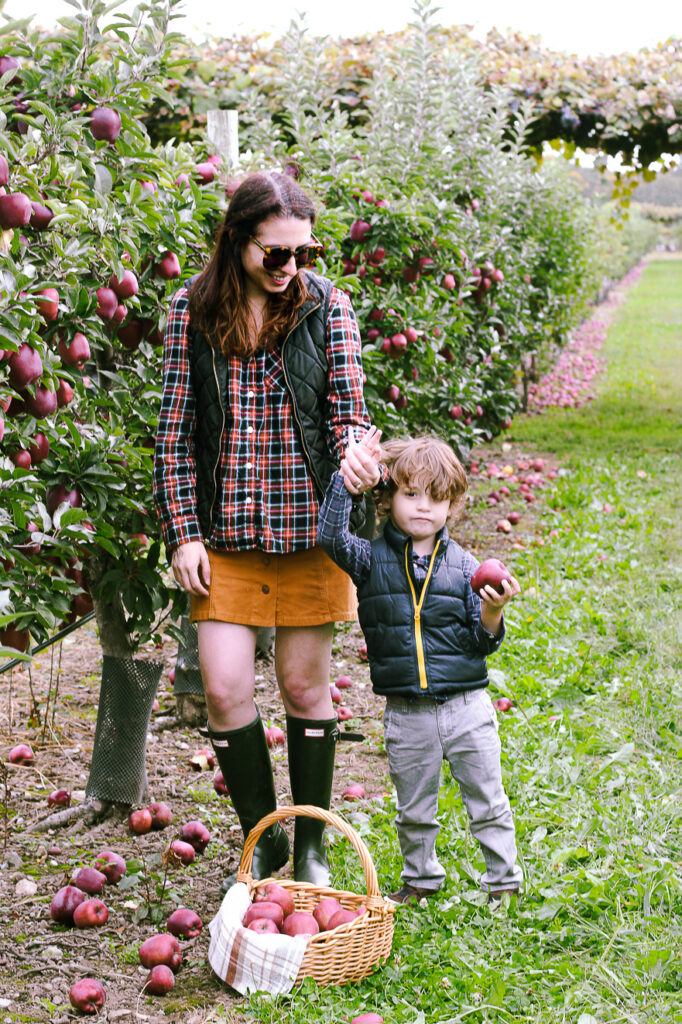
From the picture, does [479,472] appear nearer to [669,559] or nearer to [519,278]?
[519,278]

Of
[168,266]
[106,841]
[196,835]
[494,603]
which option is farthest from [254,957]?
[168,266]

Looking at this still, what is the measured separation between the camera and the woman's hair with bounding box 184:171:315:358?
7.72 ft

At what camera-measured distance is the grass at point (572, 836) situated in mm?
2152

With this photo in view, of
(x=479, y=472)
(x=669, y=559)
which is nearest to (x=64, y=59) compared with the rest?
(x=669, y=559)

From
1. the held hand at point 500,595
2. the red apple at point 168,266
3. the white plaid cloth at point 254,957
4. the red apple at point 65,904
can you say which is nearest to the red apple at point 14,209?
the red apple at point 168,266

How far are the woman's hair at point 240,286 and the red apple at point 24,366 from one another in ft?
1.69

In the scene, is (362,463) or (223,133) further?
(223,133)

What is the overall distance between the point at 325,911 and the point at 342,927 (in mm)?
145

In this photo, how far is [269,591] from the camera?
96.9 inches

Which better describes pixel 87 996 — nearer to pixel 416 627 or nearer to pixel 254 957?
pixel 254 957

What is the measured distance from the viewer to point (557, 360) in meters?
15.8

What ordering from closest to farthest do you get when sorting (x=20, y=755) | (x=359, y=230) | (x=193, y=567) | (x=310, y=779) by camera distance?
(x=193, y=567), (x=310, y=779), (x=20, y=755), (x=359, y=230)

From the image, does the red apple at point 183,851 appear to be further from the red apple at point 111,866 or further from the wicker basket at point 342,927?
the wicker basket at point 342,927

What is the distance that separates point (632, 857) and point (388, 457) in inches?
A: 47.3
